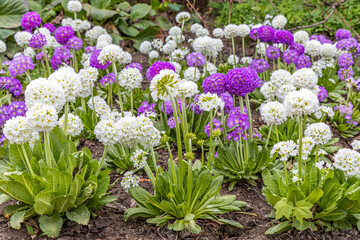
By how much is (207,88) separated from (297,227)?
1392 mm

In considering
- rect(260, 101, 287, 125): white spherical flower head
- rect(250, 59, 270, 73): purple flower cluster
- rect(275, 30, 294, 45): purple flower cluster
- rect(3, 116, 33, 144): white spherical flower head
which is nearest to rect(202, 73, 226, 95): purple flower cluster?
rect(260, 101, 287, 125): white spherical flower head

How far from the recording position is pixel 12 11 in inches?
281

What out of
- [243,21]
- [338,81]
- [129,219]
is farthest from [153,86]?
[243,21]

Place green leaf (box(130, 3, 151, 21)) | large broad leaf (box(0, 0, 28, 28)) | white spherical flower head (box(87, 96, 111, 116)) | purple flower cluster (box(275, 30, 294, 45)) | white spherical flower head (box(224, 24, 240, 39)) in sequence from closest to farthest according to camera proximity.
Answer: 1. white spherical flower head (box(87, 96, 111, 116))
2. purple flower cluster (box(275, 30, 294, 45))
3. white spherical flower head (box(224, 24, 240, 39))
4. large broad leaf (box(0, 0, 28, 28))
5. green leaf (box(130, 3, 151, 21))

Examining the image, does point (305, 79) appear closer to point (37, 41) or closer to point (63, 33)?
point (63, 33)

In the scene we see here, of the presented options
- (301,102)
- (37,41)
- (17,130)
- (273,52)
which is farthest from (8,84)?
(273,52)

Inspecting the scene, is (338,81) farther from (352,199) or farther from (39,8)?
(39,8)

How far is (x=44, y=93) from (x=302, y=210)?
2.05 metres

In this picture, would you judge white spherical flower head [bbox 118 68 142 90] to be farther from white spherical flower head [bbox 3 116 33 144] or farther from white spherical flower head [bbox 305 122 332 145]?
white spherical flower head [bbox 305 122 332 145]

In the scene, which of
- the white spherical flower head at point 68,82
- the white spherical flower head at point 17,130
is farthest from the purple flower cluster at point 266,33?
the white spherical flower head at point 17,130

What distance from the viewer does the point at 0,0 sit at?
7020mm

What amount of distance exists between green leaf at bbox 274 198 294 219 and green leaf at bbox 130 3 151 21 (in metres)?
5.64

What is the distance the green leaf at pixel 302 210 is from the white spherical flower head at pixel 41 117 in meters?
1.86

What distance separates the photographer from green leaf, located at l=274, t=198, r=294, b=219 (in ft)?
9.66
